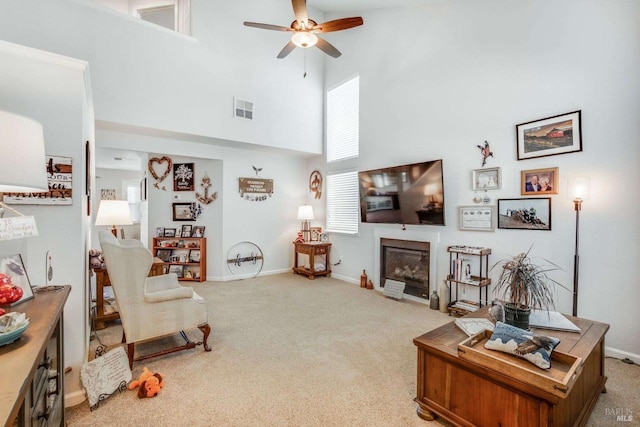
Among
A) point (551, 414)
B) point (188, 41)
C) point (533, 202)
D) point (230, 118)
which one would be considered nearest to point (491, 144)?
point (533, 202)

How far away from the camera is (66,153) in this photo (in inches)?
79.7

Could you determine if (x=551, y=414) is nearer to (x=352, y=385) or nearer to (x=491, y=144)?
(x=352, y=385)

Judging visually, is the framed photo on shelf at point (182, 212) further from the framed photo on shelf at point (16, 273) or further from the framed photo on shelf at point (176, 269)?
the framed photo on shelf at point (16, 273)

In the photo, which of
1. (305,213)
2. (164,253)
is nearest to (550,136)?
(305,213)

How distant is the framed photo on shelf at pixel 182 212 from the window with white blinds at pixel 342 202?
2635 millimetres

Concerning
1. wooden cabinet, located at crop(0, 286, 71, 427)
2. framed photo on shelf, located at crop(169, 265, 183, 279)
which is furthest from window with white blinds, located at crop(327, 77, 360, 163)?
wooden cabinet, located at crop(0, 286, 71, 427)

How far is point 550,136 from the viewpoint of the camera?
3.15 meters

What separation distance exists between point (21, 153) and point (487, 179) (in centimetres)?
403

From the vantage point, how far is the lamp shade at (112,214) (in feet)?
11.9

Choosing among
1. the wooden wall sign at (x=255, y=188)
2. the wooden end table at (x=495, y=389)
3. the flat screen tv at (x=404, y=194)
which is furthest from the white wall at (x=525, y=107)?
the wooden wall sign at (x=255, y=188)

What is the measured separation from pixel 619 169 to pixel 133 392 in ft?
14.7

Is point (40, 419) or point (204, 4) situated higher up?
point (204, 4)

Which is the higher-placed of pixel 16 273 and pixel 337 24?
pixel 337 24

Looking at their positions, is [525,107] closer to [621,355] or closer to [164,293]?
[621,355]
